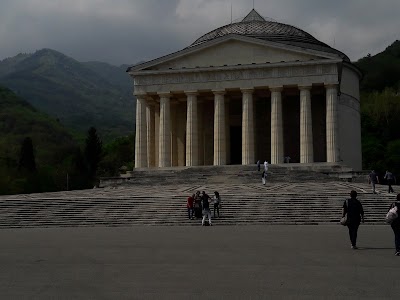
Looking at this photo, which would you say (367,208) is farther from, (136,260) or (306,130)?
(306,130)

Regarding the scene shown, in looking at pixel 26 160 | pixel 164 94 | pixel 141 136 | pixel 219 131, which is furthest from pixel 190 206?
pixel 26 160

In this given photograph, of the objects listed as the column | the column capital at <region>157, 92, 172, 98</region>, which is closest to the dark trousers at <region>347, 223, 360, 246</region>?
the column capital at <region>157, 92, 172, 98</region>

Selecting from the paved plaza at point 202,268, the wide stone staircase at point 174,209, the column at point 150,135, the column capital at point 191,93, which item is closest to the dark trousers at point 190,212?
the wide stone staircase at point 174,209

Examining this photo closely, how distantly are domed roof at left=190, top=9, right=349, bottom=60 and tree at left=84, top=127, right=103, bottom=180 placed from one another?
23117 millimetres

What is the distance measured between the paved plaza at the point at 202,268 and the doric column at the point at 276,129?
27336 millimetres

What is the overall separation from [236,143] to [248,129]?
6.46 metres

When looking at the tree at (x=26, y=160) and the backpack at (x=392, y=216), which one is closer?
the backpack at (x=392, y=216)

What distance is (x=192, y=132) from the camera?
4697 centimetres

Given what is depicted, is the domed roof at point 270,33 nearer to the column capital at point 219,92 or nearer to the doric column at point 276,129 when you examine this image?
the column capital at point 219,92

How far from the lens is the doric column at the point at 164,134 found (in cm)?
4709

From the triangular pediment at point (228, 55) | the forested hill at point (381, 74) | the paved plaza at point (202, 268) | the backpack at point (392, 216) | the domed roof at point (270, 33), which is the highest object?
the forested hill at point (381, 74)

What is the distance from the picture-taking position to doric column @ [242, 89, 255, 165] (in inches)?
1793

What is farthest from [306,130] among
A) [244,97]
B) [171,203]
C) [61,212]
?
[61,212]

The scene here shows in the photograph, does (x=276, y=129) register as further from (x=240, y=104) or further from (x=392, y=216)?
(x=392, y=216)
